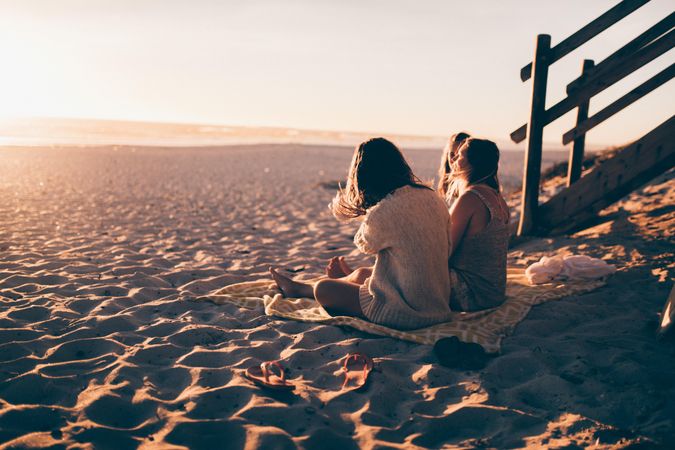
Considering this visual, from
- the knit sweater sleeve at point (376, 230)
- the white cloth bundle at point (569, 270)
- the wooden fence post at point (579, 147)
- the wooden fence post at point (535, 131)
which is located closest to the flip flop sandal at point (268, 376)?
the knit sweater sleeve at point (376, 230)

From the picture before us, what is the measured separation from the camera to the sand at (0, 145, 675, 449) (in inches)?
98.4

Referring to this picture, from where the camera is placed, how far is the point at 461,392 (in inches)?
113

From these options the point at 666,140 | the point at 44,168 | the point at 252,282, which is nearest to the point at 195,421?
the point at 252,282

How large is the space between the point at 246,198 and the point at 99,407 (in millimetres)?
8449

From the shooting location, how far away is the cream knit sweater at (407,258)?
10.9 ft

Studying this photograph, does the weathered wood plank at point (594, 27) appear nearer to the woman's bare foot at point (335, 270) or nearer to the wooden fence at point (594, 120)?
the wooden fence at point (594, 120)

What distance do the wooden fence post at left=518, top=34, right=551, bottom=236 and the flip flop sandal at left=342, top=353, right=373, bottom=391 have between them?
10.1 feet

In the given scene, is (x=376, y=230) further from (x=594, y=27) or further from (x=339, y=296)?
(x=594, y=27)

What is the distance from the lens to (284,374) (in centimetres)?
310

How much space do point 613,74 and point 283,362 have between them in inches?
156

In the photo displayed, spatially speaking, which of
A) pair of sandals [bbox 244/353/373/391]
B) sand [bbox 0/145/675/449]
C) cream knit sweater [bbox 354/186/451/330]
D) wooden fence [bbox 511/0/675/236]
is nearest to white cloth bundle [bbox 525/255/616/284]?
sand [bbox 0/145/675/449]

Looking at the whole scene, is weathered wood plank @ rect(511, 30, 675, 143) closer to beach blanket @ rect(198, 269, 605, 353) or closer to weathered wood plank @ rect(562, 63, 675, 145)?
weathered wood plank @ rect(562, 63, 675, 145)

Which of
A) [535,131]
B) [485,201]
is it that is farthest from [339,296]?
[535,131]

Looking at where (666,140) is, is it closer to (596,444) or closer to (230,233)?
(596,444)
